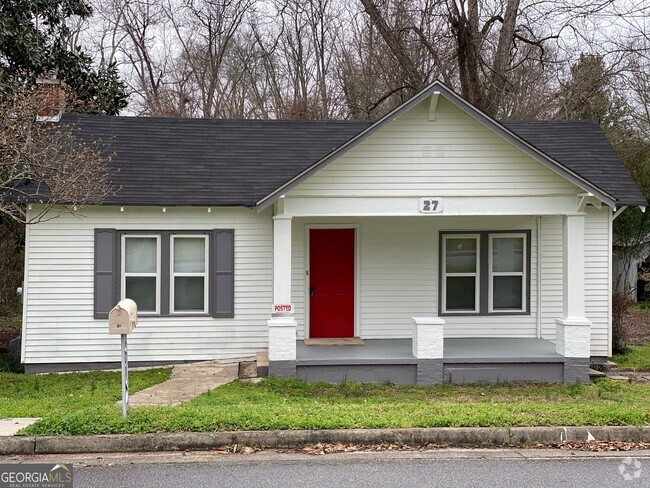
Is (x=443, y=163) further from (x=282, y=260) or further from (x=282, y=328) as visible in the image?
(x=282, y=328)

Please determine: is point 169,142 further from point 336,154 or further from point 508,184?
point 508,184

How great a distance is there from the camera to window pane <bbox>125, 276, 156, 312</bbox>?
1248 centimetres

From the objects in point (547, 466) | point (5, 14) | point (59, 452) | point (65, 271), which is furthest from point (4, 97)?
point (547, 466)

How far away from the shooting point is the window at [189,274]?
1255cm

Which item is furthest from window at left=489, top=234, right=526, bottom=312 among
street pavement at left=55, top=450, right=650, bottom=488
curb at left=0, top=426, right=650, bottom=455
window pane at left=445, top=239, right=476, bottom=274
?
street pavement at left=55, top=450, right=650, bottom=488

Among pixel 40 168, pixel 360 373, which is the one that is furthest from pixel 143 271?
pixel 360 373

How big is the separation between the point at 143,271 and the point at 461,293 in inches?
236

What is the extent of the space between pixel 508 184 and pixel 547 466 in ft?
18.5

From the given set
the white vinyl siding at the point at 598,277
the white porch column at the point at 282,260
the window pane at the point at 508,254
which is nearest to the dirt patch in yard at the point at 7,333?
the white porch column at the point at 282,260

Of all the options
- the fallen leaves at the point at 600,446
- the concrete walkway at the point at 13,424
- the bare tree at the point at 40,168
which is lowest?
the fallen leaves at the point at 600,446

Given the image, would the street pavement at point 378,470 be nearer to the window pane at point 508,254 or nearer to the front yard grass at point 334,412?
Answer: the front yard grass at point 334,412

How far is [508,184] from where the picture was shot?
11180 millimetres

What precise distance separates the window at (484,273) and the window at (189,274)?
4499mm

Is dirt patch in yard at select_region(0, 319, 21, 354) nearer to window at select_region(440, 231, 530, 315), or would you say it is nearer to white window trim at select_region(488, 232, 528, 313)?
window at select_region(440, 231, 530, 315)
